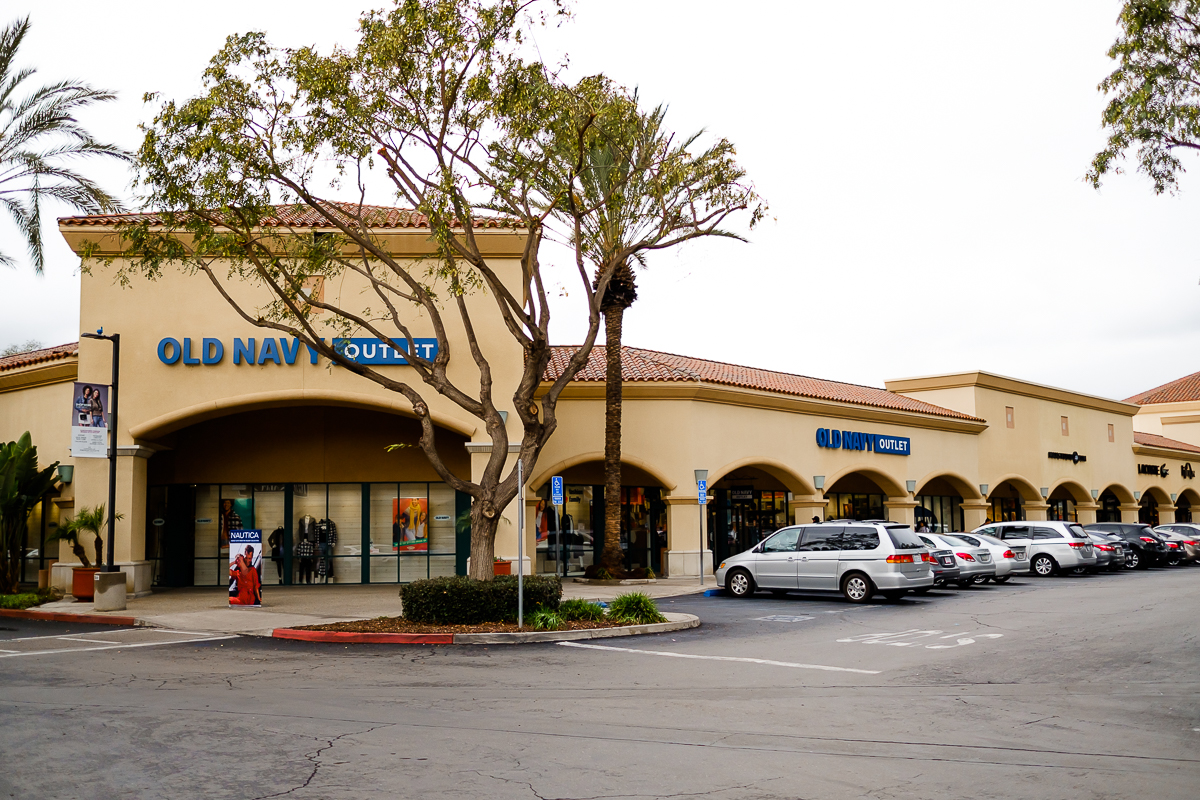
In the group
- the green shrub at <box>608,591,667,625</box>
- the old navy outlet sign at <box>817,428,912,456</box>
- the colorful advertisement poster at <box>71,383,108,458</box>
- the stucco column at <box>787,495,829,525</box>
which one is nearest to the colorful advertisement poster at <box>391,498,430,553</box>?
the colorful advertisement poster at <box>71,383,108,458</box>

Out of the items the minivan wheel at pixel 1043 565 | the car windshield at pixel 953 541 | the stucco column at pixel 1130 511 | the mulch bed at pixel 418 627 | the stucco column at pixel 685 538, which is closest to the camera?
the mulch bed at pixel 418 627

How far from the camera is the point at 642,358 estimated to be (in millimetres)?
31750

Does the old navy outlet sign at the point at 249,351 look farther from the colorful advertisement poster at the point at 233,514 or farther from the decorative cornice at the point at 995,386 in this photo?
the decorative cornice at the point at 995,386

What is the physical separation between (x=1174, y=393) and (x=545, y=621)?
59.2 m

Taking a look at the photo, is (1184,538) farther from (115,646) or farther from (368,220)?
(115,646)

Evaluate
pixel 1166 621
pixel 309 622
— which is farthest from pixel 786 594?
pixel 309 622

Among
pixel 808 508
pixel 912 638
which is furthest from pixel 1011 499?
pixel 912 638

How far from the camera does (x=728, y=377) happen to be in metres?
31.6

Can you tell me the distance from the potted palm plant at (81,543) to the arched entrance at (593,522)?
34.9 feet

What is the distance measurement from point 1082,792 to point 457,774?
407 cm

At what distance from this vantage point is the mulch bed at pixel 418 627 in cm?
1559

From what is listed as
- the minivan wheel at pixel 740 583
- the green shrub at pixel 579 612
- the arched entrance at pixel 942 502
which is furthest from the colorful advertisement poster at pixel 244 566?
the arched entrance at pixel 942 502

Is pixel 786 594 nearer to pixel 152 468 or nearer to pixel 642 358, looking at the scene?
pixel 642 358

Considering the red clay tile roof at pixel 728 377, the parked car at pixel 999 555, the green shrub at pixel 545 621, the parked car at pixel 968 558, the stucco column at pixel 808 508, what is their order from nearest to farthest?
1. the green shrub at pixel 545 621
2. the parked car at pixel 968 558
3. the parked car at pixel 999 555
4. the red clay tile roof at pixel 728 377
5. the stucco column at pixel 808 508
